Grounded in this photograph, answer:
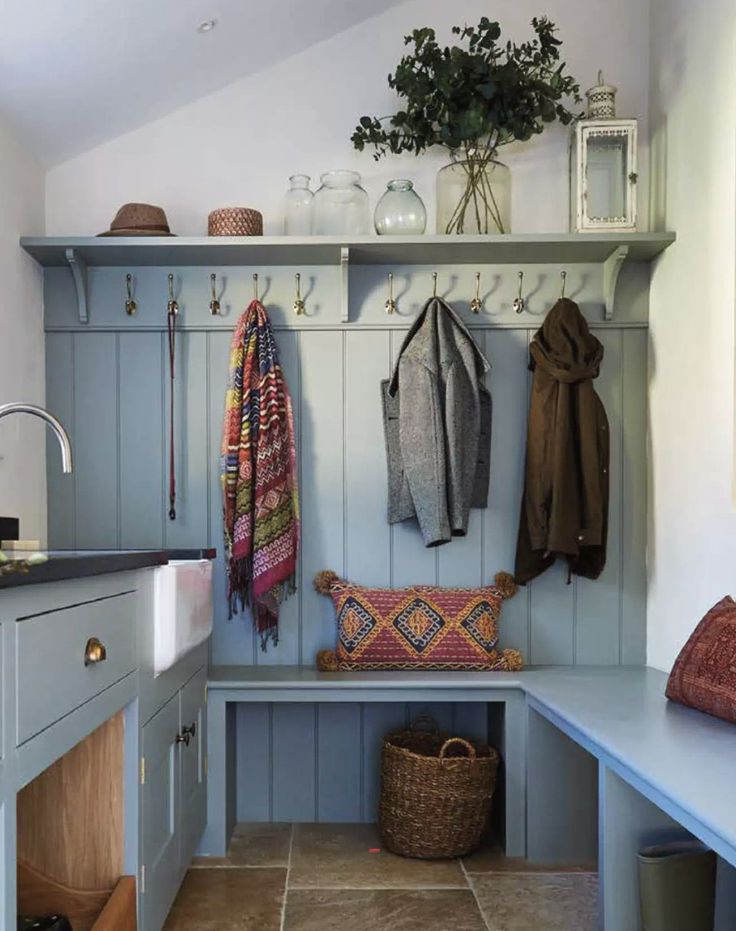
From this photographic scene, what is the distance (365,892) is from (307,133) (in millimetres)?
2319

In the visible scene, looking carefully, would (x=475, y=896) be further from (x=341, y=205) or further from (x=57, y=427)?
(x=341, y=205)

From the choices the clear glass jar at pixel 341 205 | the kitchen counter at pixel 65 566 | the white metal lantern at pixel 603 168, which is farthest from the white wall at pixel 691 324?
the kitchen counter at pixel 65 566

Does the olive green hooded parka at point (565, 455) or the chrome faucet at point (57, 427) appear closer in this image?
the chrome faucet at point (57, 427)

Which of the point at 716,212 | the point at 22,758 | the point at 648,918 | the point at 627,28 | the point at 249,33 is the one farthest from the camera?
the point at 627,28

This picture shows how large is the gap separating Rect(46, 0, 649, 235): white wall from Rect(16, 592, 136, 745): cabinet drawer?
1.70 meters

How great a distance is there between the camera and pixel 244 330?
9.73ft

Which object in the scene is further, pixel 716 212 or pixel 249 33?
pixel 249 33

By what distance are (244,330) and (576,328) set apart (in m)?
1.05

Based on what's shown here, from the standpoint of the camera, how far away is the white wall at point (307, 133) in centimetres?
306

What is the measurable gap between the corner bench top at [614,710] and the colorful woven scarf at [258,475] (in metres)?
0.29

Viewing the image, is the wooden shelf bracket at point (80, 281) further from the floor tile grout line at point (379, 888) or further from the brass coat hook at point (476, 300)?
the floor tile grout line at point (379, 888)

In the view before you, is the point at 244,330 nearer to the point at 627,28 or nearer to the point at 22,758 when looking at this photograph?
the point at 627,28

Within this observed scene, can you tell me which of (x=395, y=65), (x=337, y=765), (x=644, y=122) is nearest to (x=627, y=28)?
(x=644, y=122)

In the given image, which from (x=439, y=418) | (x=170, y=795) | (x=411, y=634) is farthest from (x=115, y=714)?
(x=439, y=418)
